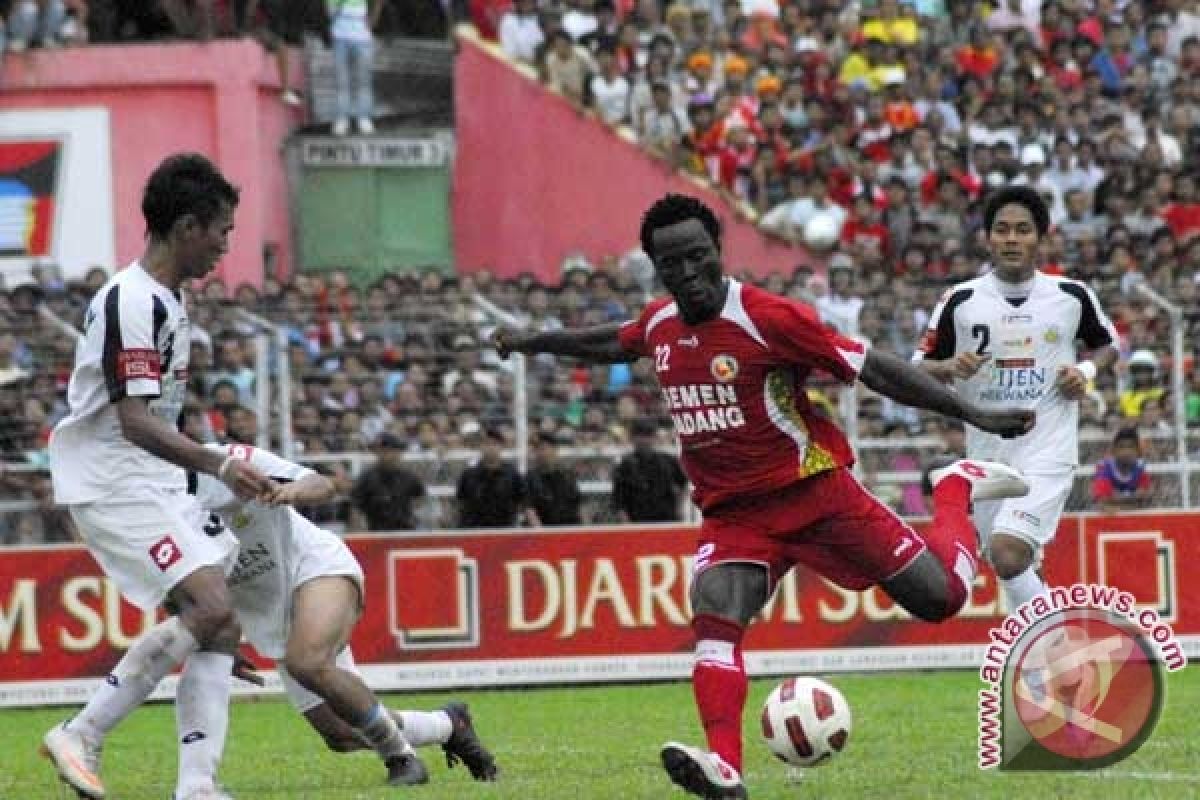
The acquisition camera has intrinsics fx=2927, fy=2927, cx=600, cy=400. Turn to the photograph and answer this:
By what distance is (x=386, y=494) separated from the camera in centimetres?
2155

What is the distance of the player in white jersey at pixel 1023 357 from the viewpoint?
48.3ft

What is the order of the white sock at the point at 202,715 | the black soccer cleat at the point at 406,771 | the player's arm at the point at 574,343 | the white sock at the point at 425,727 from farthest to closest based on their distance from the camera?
the white sock at the point at 425,727 < the black soccer cleat at the point at 406,771 < the player's arm at the point at 574,343 < the white sock at the point at 202,715

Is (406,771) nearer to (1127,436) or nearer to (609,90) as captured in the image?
(1127,436)

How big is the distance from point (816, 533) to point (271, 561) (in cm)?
237

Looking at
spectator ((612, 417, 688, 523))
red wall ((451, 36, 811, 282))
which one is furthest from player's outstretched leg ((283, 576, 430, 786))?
red wall ((451, 36, 811, 282))

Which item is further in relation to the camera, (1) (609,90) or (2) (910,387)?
(1) (609,90)

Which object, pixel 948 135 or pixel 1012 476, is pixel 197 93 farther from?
pixel 1012 476

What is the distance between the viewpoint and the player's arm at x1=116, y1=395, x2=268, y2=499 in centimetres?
1059

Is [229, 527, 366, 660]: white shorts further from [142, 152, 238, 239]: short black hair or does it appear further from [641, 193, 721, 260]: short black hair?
[641, 193, 721, 260]: short black hair

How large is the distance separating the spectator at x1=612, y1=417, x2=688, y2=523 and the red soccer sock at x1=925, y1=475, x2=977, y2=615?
9.48 m

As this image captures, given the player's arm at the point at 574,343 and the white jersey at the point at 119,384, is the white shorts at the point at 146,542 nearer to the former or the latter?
the white jersey at the point at 119,384

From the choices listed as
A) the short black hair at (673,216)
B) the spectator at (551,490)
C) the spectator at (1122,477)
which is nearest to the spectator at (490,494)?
the spectator at (551,490)

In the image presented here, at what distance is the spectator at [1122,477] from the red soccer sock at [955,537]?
9.32m

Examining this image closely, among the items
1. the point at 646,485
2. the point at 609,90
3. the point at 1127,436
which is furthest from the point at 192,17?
the point at 1127,436
